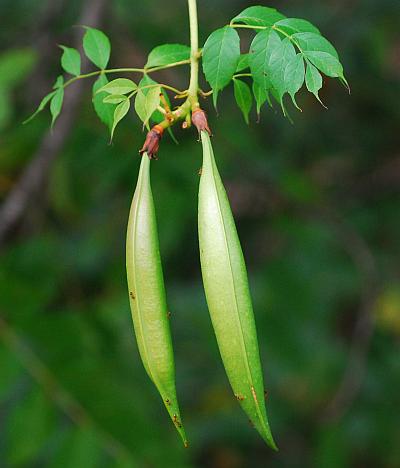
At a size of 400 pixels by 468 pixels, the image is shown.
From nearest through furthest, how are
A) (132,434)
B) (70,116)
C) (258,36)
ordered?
(258,36) → (132,434) → (70,116)

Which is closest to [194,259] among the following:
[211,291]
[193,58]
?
[193,58]

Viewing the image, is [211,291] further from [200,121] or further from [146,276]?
[200,121]

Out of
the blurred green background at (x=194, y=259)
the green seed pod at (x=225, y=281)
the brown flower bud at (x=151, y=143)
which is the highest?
the brown flower bud at (x=151, y=143)

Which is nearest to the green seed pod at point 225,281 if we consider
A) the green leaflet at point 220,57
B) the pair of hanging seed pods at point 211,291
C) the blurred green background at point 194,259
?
the pair of hanging seed pods at point 211,291

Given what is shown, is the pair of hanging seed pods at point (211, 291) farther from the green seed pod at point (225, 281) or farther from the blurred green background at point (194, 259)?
the blurred green background at point (194, 259)

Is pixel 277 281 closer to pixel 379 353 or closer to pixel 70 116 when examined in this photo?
pixel 379 353

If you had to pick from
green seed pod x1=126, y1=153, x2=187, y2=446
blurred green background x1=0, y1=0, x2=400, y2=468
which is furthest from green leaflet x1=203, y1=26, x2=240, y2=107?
blurred green background x1=0, y1=0, x2=400, y2=468

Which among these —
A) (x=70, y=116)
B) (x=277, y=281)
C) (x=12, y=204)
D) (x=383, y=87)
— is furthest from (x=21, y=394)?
(x=383, y=87)
